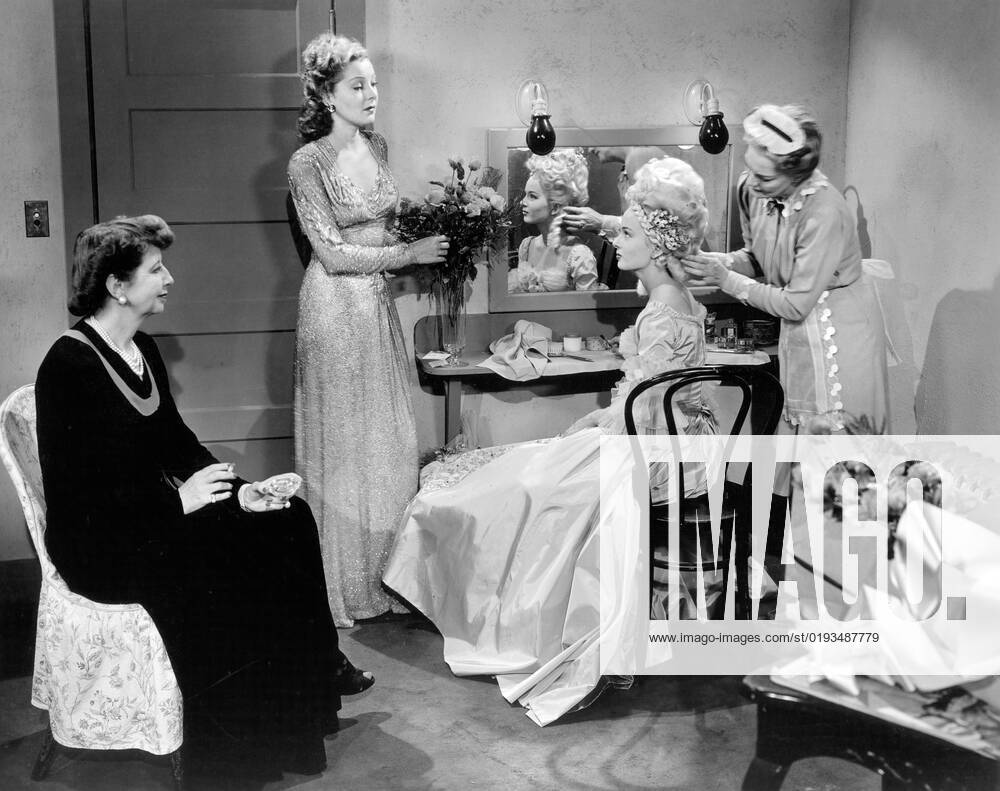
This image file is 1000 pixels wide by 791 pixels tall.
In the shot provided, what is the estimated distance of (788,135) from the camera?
3.52m

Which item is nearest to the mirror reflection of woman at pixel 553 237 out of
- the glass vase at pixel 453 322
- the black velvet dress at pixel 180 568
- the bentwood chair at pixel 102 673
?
the glass vase at pixel 453 322

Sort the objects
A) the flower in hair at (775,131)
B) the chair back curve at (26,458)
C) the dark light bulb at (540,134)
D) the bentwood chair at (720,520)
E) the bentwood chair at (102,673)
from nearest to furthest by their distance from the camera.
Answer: the bentwood chair at (102,673) < the chair back curve at (26,458) < the bentwood chair at (720,520) < the flower in hair at (775,131) < the dark light bulb at (540,134)

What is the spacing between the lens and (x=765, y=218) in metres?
3.97

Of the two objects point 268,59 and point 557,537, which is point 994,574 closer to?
point 557,537

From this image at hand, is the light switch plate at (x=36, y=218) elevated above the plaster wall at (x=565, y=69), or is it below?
below

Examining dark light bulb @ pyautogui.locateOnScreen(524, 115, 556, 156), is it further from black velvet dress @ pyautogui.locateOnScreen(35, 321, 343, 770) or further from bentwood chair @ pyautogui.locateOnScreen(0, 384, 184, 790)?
bentwood chair @ pyautogui.locateOnScreen(0, 384, 184, 790)

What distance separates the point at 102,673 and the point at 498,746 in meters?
1.03

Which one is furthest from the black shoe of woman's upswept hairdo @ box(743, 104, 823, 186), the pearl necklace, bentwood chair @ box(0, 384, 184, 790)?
woman's upswept hairdo @ box(743, 104, 823, 186)

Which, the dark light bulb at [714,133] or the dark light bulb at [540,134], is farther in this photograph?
the dark light bulb at [714,133]

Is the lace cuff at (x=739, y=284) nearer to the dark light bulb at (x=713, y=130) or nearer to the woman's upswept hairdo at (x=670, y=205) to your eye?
the woman's upswept hairdo at (x=670, y=205)

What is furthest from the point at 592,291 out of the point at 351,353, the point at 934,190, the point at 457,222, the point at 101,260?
the point at 101,260

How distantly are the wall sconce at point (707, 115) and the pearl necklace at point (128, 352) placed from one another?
2380 mm

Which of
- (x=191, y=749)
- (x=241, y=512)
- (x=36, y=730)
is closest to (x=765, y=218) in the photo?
(x=241, y=512)

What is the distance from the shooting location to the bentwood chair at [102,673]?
8.86 feet
